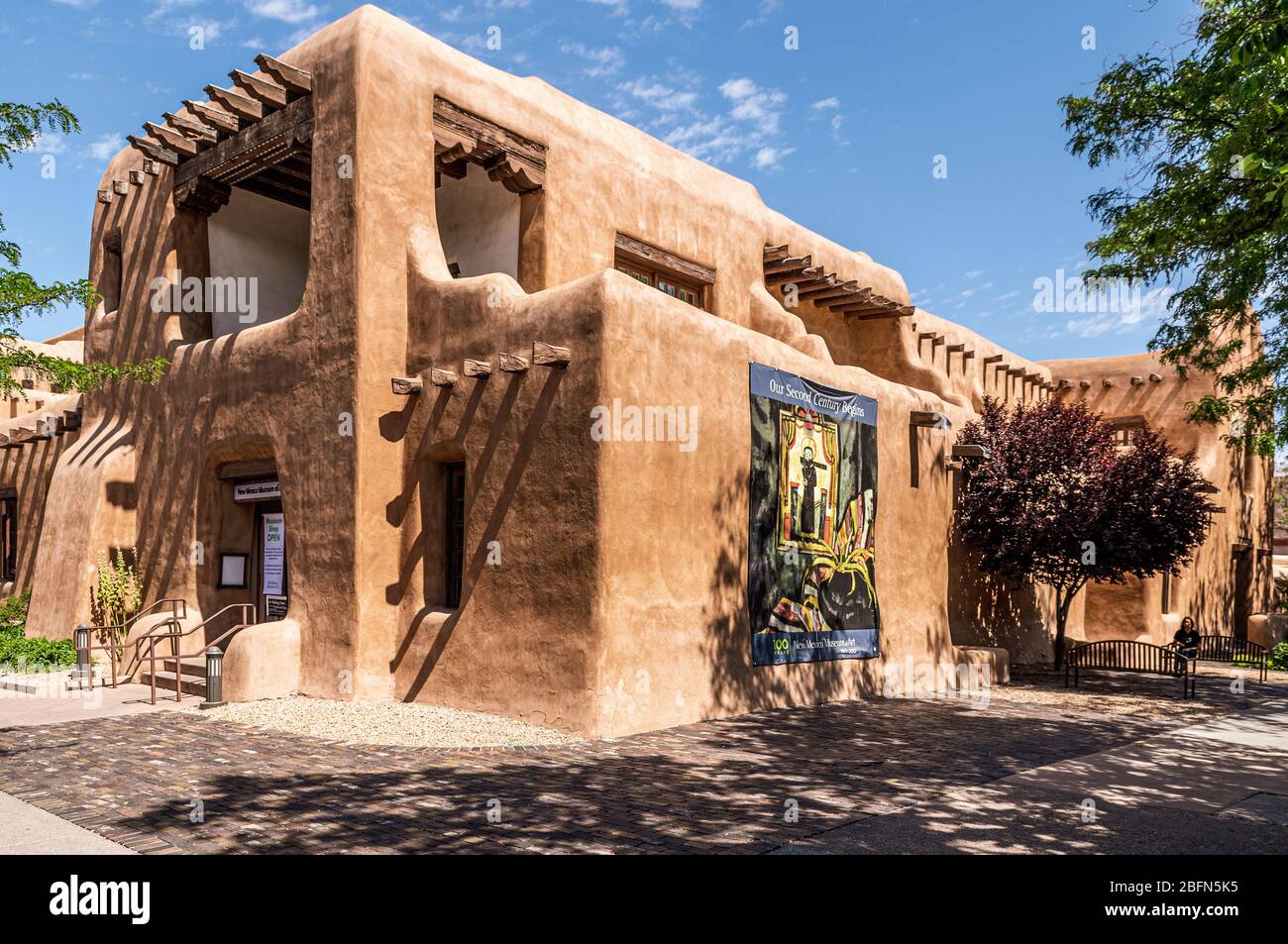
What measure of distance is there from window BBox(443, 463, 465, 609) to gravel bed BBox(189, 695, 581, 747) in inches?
57.2

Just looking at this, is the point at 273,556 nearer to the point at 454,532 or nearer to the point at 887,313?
the point at 454,532

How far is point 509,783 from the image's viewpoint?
8086mm

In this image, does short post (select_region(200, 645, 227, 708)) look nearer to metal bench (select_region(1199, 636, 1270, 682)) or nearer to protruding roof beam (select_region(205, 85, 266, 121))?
protruding roof beam (select_region(205, 85, 266, 121))

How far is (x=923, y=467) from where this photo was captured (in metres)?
16.5

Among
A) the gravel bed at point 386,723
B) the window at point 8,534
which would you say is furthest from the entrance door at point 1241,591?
the window at point 8,534

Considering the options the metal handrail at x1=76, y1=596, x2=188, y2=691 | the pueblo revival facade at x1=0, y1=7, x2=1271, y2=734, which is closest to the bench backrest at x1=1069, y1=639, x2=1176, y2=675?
the pueblo revival facade at x1=0, y1=7, x2=1271, y2=734

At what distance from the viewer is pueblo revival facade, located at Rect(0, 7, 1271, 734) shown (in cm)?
1103

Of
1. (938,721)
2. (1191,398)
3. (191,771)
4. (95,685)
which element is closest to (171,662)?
(95,685)

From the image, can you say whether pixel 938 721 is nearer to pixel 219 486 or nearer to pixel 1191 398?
pixel 219 486

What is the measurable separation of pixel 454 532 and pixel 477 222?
5.40m

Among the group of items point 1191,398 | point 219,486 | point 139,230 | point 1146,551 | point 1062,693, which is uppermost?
point 139,230

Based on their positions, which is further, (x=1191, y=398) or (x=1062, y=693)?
(x=1191, y=398)

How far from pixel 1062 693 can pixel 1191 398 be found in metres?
14.8
